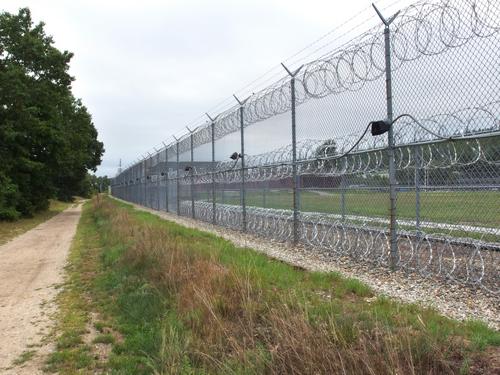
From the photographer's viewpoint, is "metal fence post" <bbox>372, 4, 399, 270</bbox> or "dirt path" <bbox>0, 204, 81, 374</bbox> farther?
"metal fence post" <bbox>372, 4, 399, 270</bbox>

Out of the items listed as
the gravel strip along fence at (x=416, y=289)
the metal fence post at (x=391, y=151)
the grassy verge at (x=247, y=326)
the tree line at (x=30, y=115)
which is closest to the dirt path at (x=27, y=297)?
the grassy verge at (x=247, y=326)

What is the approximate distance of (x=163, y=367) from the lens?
3.85m

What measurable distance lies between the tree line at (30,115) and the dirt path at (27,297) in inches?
365

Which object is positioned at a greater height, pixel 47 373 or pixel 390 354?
pixel 390 354

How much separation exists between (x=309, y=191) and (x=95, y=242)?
21.4 feet

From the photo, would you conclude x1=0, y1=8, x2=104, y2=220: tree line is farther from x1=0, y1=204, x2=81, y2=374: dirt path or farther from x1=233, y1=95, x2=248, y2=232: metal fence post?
x1=233, y1=95, x2=248, y2=232: metal fence post

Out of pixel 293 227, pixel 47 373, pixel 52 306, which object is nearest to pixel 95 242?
pixel 293 227

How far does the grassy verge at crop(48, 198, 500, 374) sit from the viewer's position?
315cm

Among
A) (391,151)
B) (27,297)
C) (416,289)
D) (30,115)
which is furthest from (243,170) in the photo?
(30,115)

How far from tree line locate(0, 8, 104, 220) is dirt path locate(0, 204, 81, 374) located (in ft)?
30.4

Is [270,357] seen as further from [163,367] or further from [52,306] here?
[52,306]

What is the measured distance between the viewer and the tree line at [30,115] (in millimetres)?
22406

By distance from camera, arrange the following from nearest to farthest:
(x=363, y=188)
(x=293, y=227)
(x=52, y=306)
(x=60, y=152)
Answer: (x=52, y=306), (x=363, y=188), (x=293, y=227), (x=60, y=152)

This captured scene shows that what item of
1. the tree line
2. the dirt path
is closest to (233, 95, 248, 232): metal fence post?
the dirt path
